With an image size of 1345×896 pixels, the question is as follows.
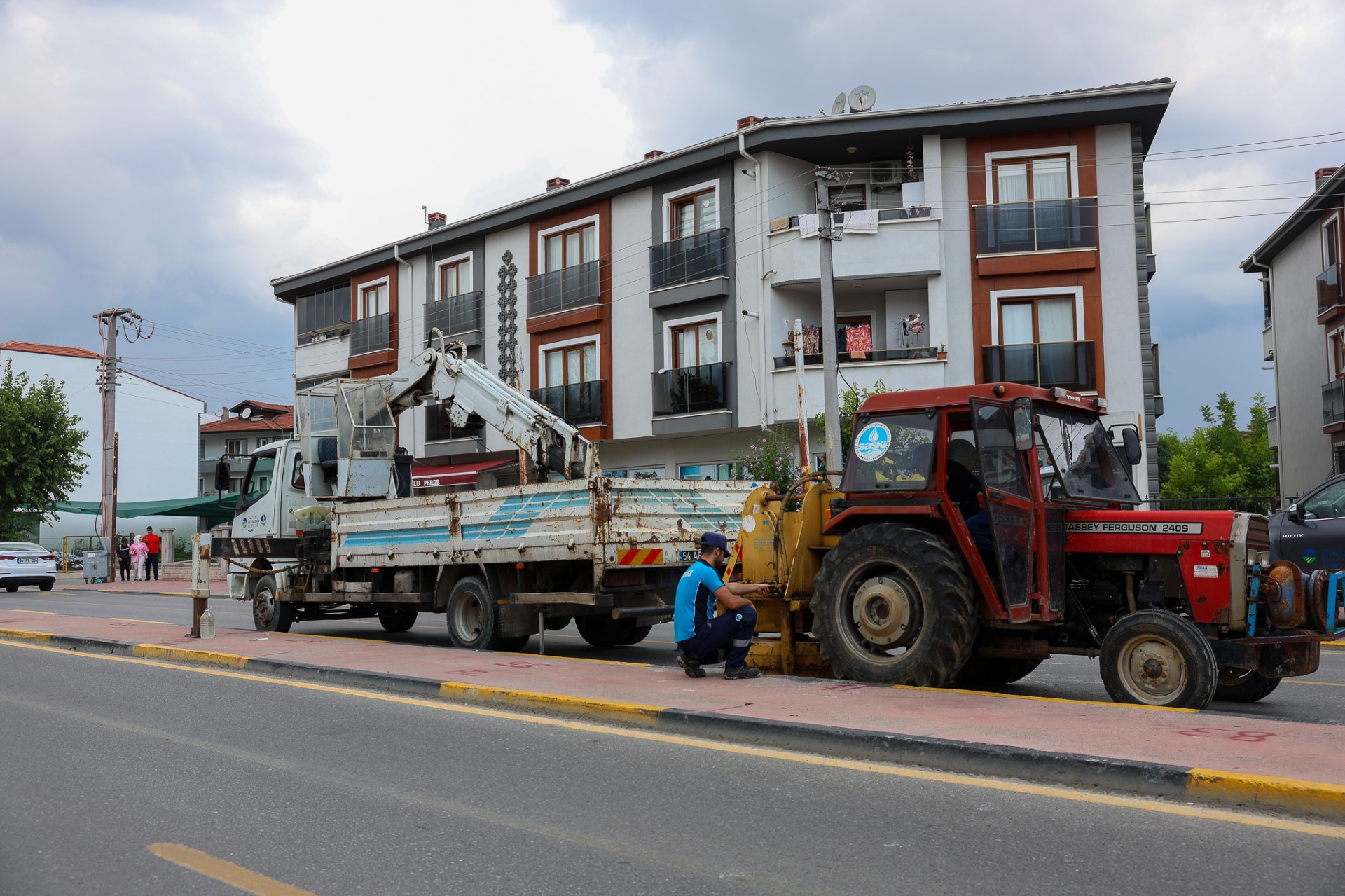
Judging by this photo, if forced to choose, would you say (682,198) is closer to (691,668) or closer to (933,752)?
(691,668)

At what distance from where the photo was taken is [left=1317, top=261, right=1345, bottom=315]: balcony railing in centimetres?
3256

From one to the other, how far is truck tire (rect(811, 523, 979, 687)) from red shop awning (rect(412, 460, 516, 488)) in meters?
24.0

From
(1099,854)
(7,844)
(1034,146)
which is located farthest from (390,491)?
(1034,146)

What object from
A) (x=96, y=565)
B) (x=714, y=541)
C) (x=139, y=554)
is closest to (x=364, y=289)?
(x=139, y=554)

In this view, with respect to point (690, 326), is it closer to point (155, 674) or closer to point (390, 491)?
point (390, 491)

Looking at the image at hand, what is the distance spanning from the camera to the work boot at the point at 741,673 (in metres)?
9.40

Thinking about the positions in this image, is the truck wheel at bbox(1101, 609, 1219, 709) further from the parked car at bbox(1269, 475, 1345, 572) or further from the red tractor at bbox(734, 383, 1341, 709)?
the parked car at bbox(1269, 475, 1345, 572)

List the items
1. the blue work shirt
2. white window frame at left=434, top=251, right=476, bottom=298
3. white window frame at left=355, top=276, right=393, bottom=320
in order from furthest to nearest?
white window frame at left=355, top=276, right=393, bottom=320
white window frame at left=434, top=251, right=476, bottom=298
the blue work shirt

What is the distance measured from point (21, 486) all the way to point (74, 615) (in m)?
27.7

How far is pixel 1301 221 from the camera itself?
3581cm

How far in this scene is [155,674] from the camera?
1156 centimetres

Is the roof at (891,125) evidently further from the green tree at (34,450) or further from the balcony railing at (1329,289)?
the green tree at (34,450)

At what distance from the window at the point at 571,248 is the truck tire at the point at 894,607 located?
23.0 metres

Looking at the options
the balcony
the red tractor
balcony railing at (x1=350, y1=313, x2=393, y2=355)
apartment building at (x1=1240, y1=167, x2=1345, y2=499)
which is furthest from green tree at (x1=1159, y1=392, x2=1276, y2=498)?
the red tractor
